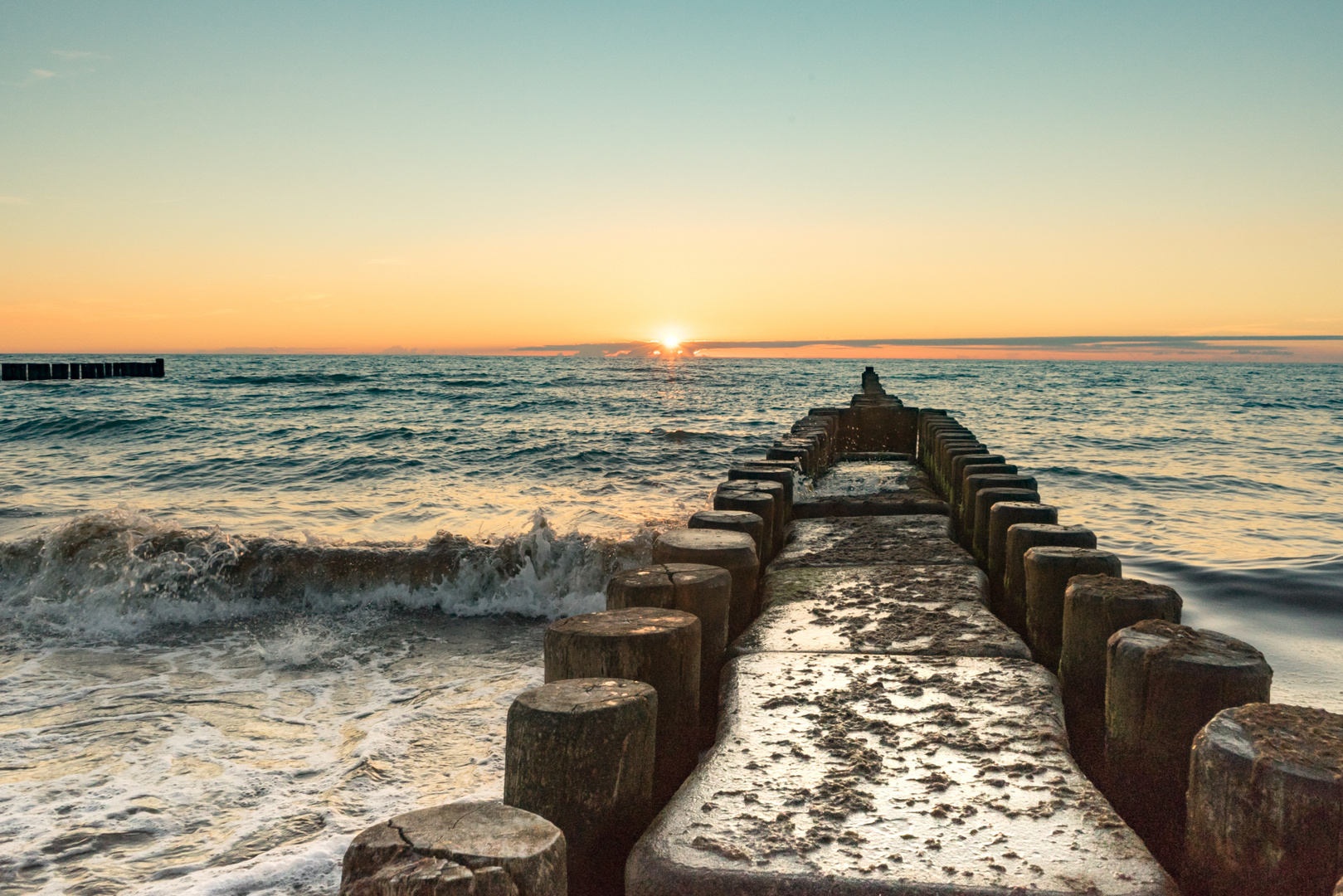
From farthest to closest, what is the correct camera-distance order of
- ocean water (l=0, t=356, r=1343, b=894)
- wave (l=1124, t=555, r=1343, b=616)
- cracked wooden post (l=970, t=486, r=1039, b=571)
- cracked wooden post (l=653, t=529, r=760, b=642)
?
wave (l=1124, t=555, r=1343, b=616) < cracked wooden post (l=970, t=486, r=1039, b=571) < ocean water (l=0, t=356, r=1343, b=894) < cracked wooden post (l=653, t=529, r=760, b=642)

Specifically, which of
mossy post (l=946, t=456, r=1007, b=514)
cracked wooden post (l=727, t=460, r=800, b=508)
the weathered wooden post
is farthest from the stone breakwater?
mossy post (l=946, t=456, r=1007, b=514)

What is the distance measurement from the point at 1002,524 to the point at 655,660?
109 inches

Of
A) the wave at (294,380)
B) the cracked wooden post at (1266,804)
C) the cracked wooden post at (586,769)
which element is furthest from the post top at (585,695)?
the wave at (294,380)

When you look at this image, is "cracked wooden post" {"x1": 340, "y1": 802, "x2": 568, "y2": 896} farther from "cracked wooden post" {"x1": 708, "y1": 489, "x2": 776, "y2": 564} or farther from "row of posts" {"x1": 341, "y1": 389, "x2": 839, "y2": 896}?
"cracked wooden post" {"x1": 708, "y1": 489, "x2": 776, "y2": 564}

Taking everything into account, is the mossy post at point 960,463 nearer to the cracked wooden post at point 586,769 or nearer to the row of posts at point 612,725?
the row of posts at point 612,725

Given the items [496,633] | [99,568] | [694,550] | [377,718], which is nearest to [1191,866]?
[694,550]

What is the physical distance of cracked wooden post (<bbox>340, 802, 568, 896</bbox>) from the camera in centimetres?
146

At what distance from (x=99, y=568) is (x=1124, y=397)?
4610 cm

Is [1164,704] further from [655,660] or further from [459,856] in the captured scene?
[459,856]

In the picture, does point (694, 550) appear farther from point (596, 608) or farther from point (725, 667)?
point (596, 608)

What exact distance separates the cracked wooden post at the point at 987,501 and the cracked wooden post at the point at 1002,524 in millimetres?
110

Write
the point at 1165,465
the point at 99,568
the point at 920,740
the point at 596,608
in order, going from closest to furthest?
the point at 920,740
the point at 596,608
the point at 99,568
the point at 1165,465

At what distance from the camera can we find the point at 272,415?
27234 millimetres

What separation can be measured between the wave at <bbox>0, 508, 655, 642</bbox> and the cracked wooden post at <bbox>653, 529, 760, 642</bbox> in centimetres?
396
